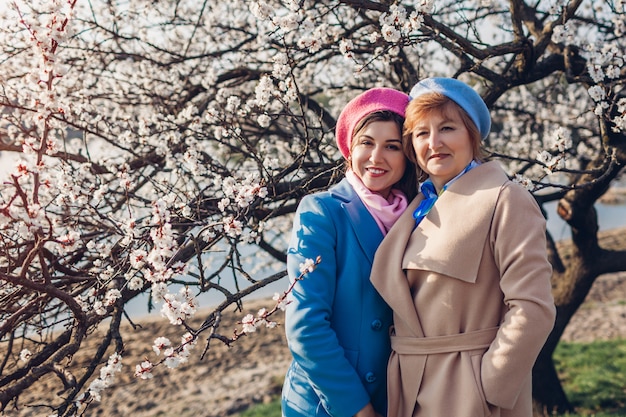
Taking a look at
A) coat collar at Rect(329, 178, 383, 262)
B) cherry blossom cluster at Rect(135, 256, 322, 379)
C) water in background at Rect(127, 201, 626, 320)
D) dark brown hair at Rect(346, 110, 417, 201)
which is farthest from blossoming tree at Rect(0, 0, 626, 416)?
water in background at Rect(127, 201, 626, 320)

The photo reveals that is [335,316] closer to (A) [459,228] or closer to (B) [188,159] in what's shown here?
(A) [459,228]

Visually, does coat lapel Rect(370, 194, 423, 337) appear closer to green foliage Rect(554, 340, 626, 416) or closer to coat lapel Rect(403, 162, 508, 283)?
coat lapel Rect(403, 162, 508, 283)

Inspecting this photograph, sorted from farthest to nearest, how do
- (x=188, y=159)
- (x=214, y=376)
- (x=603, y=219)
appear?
1. (x=603, y=219)
2. (x=214, y=376)
3. (x=188, y=159)

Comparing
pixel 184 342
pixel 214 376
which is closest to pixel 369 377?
pixel 184 342

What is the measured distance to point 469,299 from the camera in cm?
155

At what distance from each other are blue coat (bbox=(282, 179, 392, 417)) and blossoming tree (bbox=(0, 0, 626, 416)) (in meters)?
0.10

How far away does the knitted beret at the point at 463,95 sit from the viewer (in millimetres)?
1638

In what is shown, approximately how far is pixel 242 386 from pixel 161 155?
10.1 feet

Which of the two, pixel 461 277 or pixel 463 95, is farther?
pixel 463 95

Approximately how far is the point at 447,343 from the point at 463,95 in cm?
72

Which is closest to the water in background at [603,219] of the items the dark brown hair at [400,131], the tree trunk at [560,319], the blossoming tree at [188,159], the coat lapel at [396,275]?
the blossoming tree at [188,159]

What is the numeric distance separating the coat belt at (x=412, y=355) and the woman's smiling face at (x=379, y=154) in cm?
49

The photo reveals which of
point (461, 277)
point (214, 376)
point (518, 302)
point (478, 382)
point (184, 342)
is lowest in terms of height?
point (478, 382)

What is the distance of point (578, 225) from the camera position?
3605 mm
